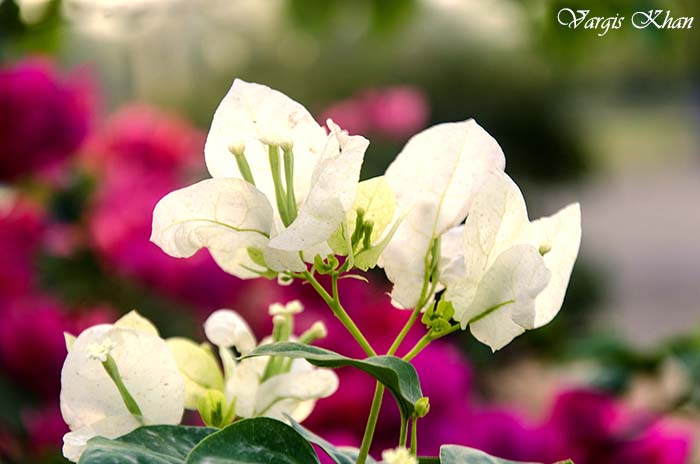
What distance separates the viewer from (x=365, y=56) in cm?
356

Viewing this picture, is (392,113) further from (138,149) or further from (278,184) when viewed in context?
(278,184)

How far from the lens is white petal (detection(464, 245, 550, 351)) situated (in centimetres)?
20

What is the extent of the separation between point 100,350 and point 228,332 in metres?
0.05

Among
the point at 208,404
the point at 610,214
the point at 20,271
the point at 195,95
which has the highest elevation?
the point at 208,404

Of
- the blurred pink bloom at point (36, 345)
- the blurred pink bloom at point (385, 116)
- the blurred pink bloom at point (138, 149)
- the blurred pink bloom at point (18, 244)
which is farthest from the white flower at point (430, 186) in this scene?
the blurred pink bloom at point (385, 116)

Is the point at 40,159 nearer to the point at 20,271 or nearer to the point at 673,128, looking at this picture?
the point at 20,271

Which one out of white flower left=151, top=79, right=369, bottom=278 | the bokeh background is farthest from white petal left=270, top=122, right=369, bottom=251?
the bokeh background

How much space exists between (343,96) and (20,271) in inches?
117

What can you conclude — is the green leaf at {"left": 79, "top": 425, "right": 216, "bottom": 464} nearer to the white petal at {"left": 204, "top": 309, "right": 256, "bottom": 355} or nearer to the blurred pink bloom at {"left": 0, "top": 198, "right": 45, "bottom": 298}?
the white petal at {"left": 204, "top": 309, "right": 256, "bottom": 355}

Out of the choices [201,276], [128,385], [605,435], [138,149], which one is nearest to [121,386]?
[128,385]

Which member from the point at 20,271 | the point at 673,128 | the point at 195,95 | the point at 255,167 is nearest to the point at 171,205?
the point at 255,167

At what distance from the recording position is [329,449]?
21cm

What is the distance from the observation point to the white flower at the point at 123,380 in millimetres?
221

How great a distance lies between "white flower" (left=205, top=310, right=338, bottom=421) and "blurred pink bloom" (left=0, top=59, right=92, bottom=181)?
0.49 m
